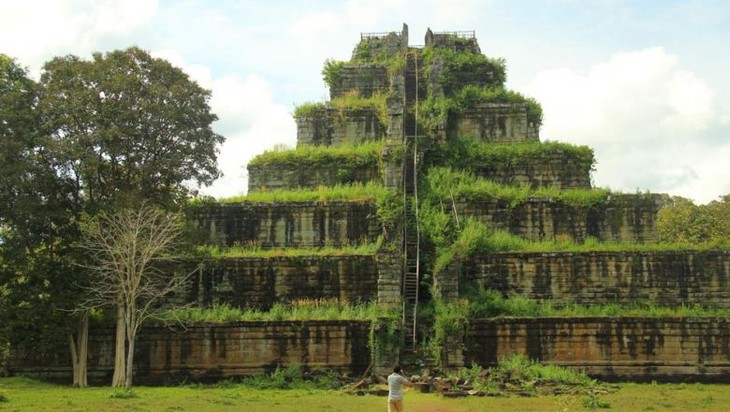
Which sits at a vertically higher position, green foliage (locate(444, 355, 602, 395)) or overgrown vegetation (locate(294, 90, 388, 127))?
overgrown vegetation (locate(294, 90, 388, 127))

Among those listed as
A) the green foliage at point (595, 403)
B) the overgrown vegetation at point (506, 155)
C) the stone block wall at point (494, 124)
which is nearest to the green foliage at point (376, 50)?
the stone block wall at point (494, 124)

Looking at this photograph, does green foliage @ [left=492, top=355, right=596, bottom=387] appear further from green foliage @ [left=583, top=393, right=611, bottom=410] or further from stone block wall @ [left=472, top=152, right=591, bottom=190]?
stone block wall @ [left=472, top=152, right=591, bottom=190]

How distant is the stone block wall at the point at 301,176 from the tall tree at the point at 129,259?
619 cm

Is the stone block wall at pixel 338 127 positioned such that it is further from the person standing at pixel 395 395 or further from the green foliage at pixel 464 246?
the person standing at pixel 395 395

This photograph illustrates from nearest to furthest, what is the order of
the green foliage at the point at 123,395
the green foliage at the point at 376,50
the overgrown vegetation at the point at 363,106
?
1. the green foliage at the point at 123,395
2. the overgrown vegetation at the point at 363,106
3. the green foliage at the point at 376,50

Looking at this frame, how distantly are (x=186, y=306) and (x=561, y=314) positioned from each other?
11013 mm

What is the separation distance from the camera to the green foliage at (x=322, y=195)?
28555 millimetres

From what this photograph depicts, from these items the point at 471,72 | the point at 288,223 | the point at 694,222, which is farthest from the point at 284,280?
the point at 694,222

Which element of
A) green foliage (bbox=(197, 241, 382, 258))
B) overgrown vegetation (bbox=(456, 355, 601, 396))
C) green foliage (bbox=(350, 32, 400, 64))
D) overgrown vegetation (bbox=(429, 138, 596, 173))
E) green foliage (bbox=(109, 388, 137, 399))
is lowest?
green foliage (bbox=(109, 388, 137, 399))

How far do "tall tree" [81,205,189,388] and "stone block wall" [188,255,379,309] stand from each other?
4.52 feet

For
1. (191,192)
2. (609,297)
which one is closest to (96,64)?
(191,192)

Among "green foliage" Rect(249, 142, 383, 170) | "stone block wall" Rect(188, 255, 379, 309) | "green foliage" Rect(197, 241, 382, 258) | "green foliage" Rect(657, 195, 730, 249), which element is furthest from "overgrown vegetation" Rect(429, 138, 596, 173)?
"green foliage" Rect(657, 195, 730, 249)

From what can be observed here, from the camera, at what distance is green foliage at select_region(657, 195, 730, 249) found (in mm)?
46844

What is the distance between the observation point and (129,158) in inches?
988
